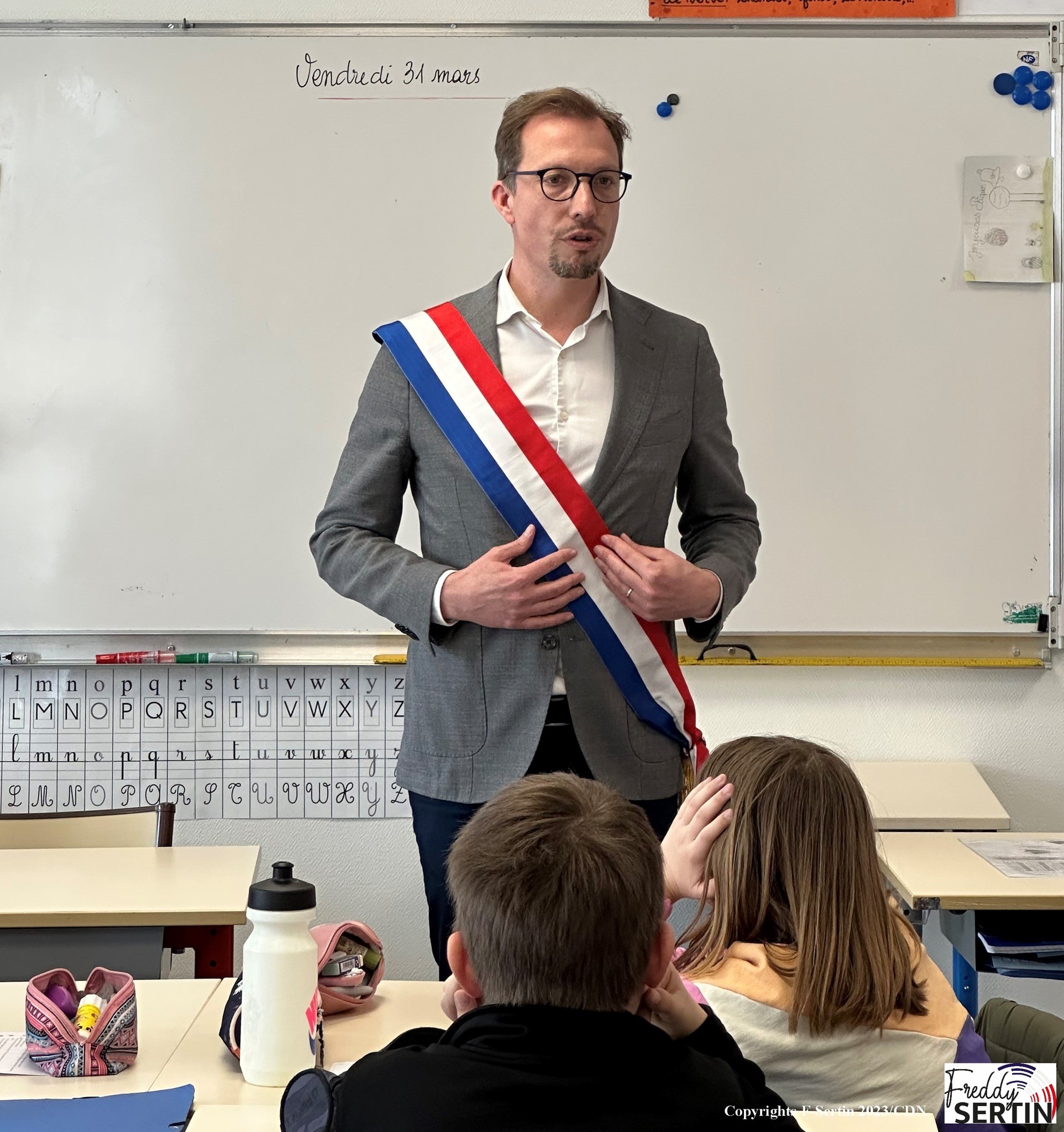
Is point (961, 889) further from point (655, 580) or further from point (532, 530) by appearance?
point (532, 530)

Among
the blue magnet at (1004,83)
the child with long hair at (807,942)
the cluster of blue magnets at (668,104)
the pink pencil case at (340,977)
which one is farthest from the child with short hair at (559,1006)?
the blue magnet at (1004,83)

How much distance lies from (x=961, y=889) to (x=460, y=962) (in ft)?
4.35

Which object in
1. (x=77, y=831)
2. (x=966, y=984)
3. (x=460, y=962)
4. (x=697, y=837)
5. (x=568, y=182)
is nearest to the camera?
(x=460, y=962)

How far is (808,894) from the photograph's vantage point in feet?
4.39

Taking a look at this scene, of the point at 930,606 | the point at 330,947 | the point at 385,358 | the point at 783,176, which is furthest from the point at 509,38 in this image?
the point at 330,947

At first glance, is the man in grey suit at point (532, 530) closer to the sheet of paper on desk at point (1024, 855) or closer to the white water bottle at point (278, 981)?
the white water bottle at point (278, 981)

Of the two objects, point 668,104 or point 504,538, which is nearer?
point 504,538

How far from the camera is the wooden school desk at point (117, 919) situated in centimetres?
190

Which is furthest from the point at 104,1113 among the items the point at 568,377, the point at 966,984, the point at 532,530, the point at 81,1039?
the point at 966,984

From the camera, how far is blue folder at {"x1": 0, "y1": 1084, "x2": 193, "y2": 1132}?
3.86 feet

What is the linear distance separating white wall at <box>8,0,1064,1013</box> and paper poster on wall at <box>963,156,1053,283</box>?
0.37 metres

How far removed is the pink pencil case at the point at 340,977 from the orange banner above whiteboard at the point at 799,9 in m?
2.38

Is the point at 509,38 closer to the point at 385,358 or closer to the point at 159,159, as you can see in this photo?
the point at 159,159

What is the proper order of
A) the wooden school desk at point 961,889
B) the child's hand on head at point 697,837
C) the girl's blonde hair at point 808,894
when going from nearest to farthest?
the girl's blonde hair at point 808,894
the child's hand on head at point 697,837
the wooden school desk at point 961,889
